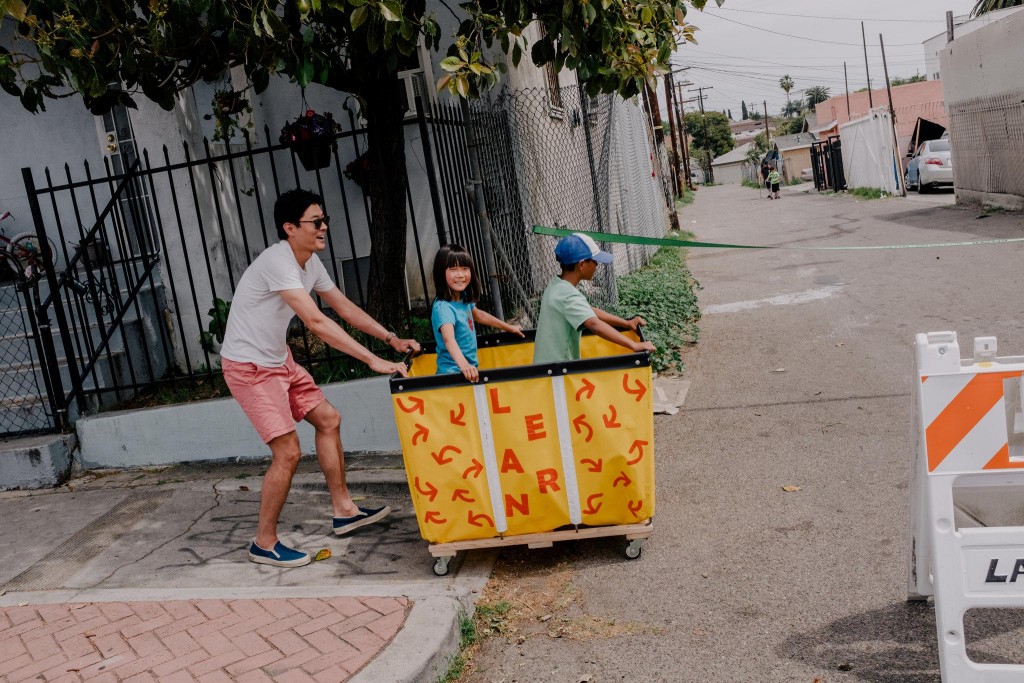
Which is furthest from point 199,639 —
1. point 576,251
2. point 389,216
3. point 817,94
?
point 817,94

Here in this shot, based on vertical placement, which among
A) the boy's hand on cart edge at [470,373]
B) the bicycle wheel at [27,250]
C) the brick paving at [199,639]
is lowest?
the brick paving at [199,639]

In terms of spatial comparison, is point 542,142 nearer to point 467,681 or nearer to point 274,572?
point 274,572

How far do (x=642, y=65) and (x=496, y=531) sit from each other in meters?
3.44

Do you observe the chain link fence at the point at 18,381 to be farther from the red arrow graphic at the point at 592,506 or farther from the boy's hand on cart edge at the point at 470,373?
the red arrow graphic at the point at 592,506

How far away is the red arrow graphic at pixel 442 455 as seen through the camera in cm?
448

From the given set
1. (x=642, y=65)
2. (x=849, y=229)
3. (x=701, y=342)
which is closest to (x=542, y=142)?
(x=701, y=342)

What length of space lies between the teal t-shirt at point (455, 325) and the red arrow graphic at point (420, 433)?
20.6 inches

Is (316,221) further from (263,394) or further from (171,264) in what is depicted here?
(171,264)

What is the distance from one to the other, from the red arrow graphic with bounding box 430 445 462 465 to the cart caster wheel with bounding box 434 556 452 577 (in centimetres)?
51

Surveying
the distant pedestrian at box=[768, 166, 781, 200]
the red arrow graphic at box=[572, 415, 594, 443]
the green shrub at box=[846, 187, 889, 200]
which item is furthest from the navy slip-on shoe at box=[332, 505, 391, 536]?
the distant pedestrian at box=[768, 166, 781, 200]

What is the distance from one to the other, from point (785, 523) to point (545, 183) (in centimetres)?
617

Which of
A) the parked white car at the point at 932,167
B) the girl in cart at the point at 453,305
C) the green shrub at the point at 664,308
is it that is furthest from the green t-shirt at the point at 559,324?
the parked white car at the point at 932,167

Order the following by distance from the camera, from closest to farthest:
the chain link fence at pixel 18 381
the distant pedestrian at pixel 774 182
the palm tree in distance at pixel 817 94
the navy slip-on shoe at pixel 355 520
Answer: the navy slip-on shoe at pixel 355 520 < the chain link fence at pixel 18 381 < the distant pedestrian at pixel 774 182 < the palm tree in distance at pixel 817 94

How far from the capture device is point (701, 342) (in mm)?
9469
